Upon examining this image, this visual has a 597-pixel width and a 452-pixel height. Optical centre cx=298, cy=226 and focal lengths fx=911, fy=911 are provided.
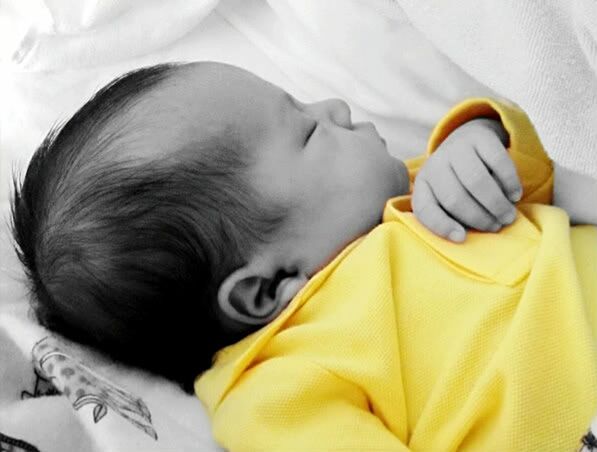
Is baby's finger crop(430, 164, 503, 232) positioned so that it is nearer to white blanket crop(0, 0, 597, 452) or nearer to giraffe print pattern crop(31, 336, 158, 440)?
white blanket crop(0, 0, 597, 452)

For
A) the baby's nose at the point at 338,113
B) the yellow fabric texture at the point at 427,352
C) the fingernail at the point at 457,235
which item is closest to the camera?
the yellow fabric texture at the point at 427,352

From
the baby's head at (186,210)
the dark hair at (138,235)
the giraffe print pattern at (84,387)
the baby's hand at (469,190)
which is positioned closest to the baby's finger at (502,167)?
the baby's hand at (469,190)

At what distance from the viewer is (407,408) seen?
2.79ft

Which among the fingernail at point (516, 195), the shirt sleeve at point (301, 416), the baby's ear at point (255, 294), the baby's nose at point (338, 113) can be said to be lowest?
the shirt sleeve at point (301, 416)

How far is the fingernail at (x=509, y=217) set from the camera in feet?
2.95

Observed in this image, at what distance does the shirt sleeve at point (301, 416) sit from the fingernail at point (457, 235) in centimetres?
17

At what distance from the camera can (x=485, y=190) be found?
2.91 ft

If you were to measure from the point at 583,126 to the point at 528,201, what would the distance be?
21 cm

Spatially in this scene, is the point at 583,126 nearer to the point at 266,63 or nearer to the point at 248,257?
the point at 248,257

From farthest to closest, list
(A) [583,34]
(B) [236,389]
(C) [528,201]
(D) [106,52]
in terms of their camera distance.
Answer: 1. (D) [106,52]
2. (C) [528,201]
3. (B) [236,389]
4. (A) [583,34]

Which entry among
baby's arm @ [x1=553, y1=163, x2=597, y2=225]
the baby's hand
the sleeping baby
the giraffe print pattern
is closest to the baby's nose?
the sleeping baby

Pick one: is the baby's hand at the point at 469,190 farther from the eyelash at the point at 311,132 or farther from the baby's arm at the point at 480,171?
the eyelash at the point at 311,132

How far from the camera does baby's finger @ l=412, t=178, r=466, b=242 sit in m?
0.89

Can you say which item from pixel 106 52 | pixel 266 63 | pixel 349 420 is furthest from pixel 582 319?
pixel 106 52
